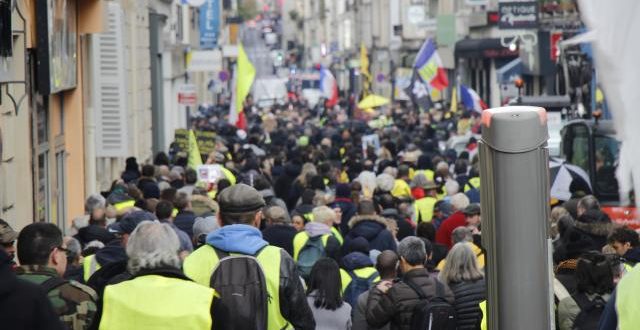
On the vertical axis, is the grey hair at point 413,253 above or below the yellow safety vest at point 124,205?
above

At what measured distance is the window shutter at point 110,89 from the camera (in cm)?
2191

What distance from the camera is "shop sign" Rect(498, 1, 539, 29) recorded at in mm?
40969

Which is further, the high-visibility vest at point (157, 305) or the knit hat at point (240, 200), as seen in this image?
the knit hat at point (240, 200)

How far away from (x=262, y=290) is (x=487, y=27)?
5039cm

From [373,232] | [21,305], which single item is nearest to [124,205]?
[373,232]

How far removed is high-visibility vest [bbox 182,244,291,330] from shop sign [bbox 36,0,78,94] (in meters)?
8.20

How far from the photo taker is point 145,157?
1232 inches

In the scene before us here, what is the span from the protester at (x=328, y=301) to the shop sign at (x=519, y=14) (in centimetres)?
3210

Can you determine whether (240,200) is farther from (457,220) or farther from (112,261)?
(457,220)

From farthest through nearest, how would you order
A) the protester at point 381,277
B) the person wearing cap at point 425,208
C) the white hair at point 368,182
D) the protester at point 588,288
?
the white hair at point 368,182
the person wearing cap at point 425,208
the protester at point 381,277
the protester at point 588,288

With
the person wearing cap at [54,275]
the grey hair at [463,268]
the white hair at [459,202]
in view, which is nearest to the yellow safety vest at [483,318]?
the grey hair at [463,268]

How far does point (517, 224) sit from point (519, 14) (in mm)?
37514

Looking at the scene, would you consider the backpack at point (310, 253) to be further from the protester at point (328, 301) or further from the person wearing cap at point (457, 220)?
the person wearing cap at point (457, 220)

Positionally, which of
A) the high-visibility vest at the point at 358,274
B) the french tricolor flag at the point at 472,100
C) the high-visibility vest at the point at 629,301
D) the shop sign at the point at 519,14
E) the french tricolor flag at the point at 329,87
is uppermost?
the shop sign at the point at 519,14
